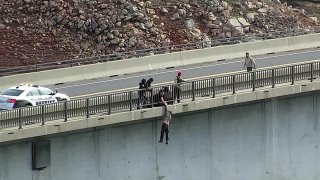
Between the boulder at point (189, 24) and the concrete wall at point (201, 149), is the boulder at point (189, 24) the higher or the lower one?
the higher one

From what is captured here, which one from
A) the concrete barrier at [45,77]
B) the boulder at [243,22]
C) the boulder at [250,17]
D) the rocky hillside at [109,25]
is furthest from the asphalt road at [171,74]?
the boulder at [250,17]

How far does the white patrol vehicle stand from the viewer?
31.4 metres

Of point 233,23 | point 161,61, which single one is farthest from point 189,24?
point 161,61

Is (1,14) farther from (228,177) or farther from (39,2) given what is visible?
(228,177)

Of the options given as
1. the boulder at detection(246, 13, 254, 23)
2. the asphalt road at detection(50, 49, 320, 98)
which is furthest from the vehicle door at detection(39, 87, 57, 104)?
the boulder at detection(246, 13, 254, 23)

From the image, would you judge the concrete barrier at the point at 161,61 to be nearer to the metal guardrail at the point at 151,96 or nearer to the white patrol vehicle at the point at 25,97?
the white patrol vehicle at the point at 25,97

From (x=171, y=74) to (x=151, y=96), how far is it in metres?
12.6

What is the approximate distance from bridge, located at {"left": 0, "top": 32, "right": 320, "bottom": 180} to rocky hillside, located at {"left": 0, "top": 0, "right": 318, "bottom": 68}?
20.5m

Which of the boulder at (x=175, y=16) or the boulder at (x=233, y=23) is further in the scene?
the boulder at (x=233, y=23)

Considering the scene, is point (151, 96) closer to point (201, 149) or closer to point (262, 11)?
point (201, 149)

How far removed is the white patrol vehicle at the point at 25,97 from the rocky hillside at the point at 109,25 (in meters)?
18.0

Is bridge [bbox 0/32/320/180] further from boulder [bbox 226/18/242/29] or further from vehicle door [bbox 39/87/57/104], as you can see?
boulder [bbox 226/18/242/29]

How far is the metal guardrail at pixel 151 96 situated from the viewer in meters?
27.0

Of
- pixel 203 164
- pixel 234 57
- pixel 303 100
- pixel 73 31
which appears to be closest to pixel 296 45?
pixel 234 57
